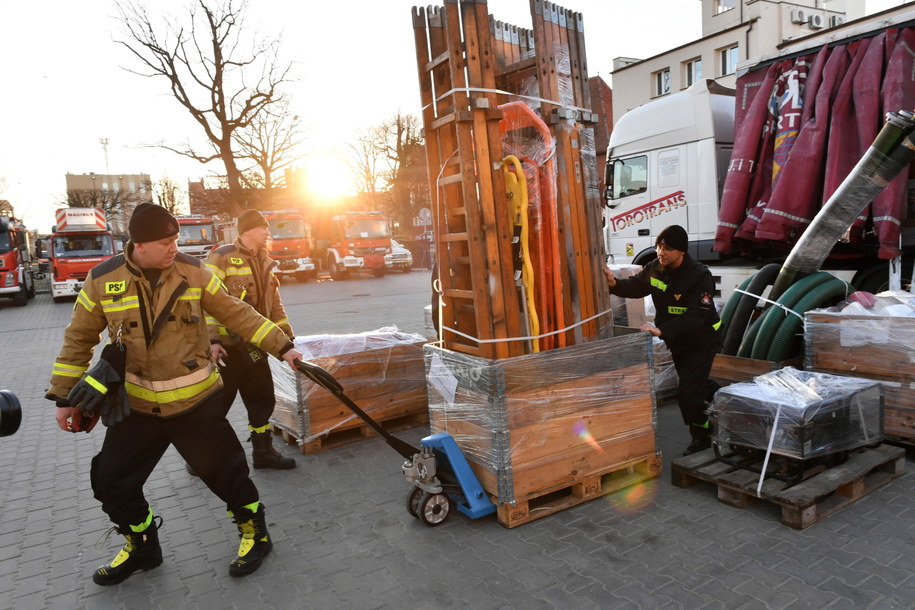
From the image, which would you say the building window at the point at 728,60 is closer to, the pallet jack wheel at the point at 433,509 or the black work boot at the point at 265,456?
the black work boot at the point at 265,456

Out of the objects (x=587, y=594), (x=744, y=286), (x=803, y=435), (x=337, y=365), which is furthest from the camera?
(x=744, y=286)

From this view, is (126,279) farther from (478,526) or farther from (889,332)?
(889,332)

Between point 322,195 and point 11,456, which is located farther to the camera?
point 322,195

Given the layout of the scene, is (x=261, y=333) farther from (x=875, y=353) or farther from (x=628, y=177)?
(x=628, y=177)

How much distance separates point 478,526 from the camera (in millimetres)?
3818

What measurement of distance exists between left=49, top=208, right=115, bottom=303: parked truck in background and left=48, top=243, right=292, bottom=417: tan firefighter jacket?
20.3 m

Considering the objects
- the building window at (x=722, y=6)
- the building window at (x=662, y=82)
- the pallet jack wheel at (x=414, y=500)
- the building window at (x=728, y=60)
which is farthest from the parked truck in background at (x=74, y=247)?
the building window at (x=722, y=6)

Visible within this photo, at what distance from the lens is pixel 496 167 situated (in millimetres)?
3811

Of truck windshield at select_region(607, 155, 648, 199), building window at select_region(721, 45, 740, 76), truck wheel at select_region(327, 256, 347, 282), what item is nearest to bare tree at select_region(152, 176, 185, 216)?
truck wheel at select_region(327, 256, 347, 282)

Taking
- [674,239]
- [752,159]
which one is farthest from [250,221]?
[752,159]

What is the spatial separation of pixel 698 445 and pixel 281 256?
22078 millimetres

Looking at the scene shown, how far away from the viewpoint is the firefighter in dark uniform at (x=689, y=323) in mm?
4582

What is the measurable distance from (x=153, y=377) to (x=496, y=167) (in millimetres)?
2281

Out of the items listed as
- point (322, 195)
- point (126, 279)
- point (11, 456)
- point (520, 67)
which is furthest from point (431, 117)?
point (322, 195)
